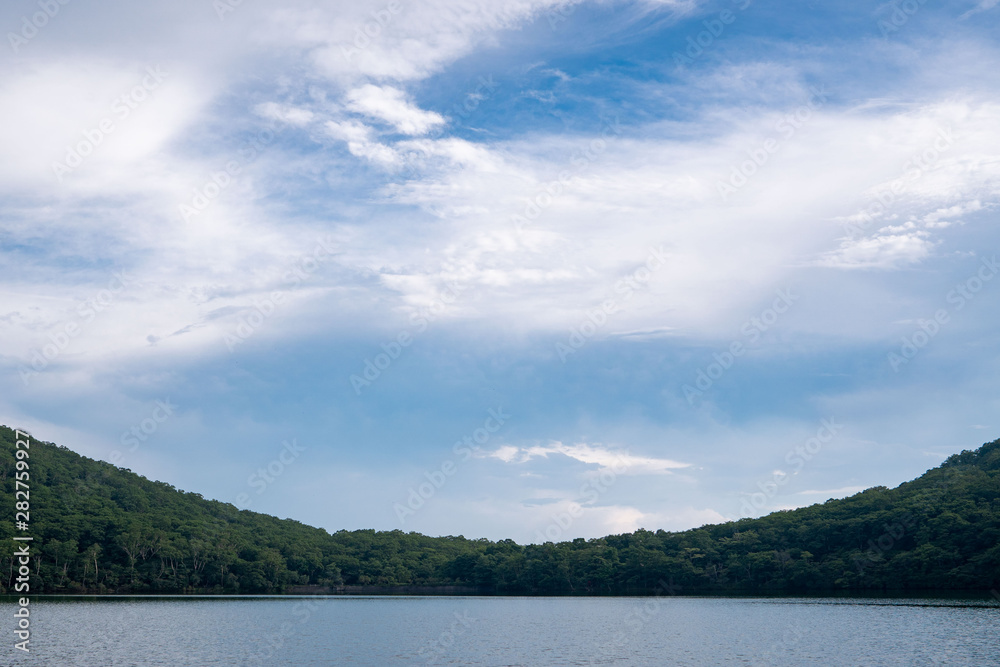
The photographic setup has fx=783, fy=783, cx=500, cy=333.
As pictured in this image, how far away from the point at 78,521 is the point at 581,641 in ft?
301

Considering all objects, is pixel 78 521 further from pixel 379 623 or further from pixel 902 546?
pixel 902 546

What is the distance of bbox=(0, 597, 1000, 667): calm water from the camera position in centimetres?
4059

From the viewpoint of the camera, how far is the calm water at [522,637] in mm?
40594

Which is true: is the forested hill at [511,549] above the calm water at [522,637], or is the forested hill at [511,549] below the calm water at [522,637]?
above

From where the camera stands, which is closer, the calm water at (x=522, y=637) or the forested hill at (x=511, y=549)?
Result: the calm water at (x=522, y=637)

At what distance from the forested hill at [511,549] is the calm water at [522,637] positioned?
84.2 ft

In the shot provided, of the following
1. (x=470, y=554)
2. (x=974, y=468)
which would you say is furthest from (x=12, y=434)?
(x=974, y=468)

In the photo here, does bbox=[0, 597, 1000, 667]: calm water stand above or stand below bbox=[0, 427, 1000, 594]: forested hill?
below

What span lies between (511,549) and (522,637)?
364 ft

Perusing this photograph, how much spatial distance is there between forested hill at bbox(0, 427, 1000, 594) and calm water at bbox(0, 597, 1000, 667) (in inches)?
1011

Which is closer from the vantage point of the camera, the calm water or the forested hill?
the calm water

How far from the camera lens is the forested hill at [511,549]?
321 feet

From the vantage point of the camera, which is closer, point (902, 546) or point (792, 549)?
point (902, 546)

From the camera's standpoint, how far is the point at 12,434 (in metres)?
144
